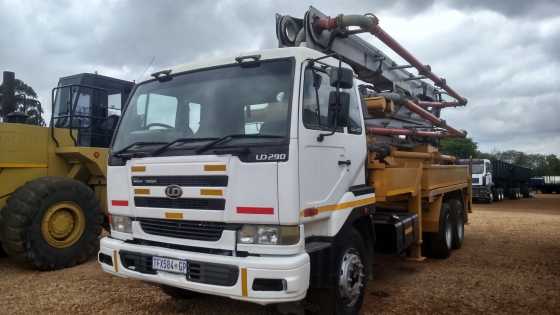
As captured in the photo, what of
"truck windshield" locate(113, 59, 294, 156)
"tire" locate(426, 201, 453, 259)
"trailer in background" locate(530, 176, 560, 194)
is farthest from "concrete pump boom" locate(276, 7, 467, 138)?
"trailer in background" locate(530, 176, 560, 194)

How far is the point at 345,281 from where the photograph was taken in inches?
151

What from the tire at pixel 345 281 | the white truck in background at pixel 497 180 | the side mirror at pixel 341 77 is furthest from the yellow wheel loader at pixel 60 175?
the white truck in background at pixel 497 180

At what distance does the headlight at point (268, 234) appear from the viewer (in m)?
3.28

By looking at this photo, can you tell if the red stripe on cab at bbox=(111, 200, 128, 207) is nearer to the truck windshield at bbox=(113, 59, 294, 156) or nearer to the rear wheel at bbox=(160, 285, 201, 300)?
the truck windshield at bbox=(113, 59, 294, 156)

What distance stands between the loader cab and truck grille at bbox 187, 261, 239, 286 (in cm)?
480

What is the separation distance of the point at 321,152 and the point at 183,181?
45.5 inches

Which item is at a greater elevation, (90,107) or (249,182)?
(90,107)

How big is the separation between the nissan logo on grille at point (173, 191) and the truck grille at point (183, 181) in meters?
0.03

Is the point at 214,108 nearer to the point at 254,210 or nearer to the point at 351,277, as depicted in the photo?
the point at 254,210

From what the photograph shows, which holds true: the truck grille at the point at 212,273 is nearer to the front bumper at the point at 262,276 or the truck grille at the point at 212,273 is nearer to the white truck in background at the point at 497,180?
the front bumper at the point at 262,276

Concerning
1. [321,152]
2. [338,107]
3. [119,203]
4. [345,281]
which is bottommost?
[345,281]

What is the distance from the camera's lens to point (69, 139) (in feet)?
23.8

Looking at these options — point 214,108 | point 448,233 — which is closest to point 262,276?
point 214,108

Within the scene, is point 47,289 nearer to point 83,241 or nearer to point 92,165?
point 83,241
